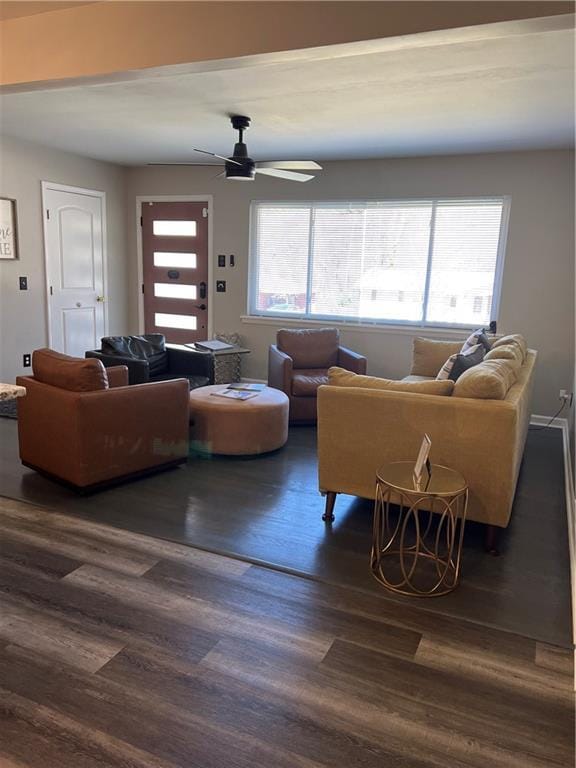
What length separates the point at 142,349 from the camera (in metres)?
5.07

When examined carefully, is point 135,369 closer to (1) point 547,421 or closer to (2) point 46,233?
(2) point 46,233

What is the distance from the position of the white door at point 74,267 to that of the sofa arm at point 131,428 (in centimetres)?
304

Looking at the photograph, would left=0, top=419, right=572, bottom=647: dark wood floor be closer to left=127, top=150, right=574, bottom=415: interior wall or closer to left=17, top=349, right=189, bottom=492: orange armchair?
left=17, top=349, right=189, bottom=492: orange armchair

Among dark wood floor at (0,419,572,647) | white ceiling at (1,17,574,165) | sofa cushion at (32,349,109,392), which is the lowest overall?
dark wood floor at (0,419,572,647)

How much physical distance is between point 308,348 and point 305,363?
0.50 feet

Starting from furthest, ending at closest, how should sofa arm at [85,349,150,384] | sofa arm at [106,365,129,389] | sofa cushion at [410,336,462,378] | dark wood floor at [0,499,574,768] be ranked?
1. sofa cushion at [410,336,462,378]
2. sofa arm at [85,349,150,384]
3. sofa arm at [106,365,129,389]
4. dark wood floor at [0,499,574,768]

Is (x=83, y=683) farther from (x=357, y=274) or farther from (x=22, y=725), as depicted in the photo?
(x=357, y=274)

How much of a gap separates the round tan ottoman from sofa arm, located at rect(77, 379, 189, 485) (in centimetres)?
23

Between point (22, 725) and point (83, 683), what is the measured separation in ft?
0.73

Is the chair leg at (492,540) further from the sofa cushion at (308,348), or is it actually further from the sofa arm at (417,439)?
the sofa cushion at (308,348)

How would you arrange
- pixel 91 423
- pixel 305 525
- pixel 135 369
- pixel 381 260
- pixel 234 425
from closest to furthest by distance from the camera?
pixel 305 525, pixel 91 423, pixel 234 425, pixel 135 369, pixel 381 260

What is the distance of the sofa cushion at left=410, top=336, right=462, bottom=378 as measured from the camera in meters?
5.12

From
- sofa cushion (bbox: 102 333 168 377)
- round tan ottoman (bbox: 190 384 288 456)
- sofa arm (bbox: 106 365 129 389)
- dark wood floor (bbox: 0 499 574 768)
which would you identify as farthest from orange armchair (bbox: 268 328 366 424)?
dark wood floor (bbox: 0 499 574 768)

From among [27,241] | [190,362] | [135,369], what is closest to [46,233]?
[27,241]
